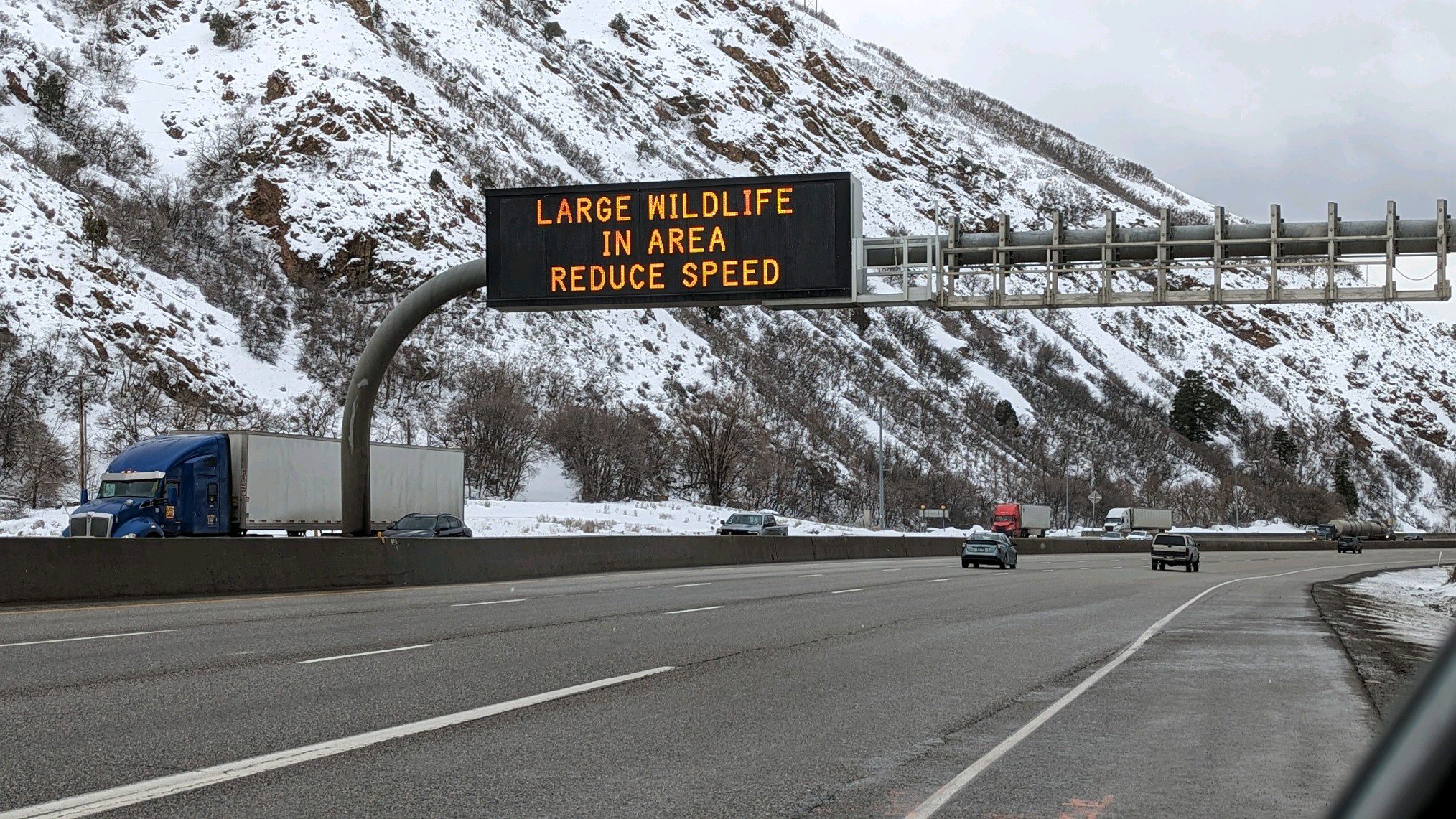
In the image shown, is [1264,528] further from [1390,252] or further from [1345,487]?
[1390,252]

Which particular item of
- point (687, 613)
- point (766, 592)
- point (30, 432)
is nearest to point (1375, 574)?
point (766, 592)

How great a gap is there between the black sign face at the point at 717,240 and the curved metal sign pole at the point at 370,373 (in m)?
2.54

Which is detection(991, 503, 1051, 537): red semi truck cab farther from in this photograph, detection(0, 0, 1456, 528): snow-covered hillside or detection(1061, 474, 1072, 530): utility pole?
detection(1061, 474, 1072, 530): utility pole

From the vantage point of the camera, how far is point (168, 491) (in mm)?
37281

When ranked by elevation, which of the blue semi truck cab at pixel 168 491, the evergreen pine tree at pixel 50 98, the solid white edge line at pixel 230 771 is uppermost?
the evergreen pine tree at pixel 50 98

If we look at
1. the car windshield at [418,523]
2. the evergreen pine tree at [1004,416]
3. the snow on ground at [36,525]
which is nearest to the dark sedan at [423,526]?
the car windshield at [418,523]

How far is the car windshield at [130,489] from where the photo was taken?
36.6 meters

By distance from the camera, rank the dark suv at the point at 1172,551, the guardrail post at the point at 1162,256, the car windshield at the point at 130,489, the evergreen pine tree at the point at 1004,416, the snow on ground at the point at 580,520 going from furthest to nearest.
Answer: the evergreen pine tree at the point at 1004,416 → the snow on ground at the point at 580,520 → the dark suv at the point at 1172,551 → the car windshield at the point at 130,489 → the guardrail post at the point at 1162,256

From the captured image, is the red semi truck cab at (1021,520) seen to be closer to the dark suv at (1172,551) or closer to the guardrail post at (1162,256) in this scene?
the dark suv at (1172,551)

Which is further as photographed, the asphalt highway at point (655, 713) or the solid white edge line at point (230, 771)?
the asphalt highway at point (655, 713)

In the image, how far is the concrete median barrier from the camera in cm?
2058

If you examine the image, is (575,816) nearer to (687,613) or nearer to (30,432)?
(687,613)

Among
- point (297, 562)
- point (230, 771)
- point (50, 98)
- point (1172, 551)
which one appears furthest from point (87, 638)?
point (50, 98)

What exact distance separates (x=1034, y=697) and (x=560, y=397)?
3010 inches
